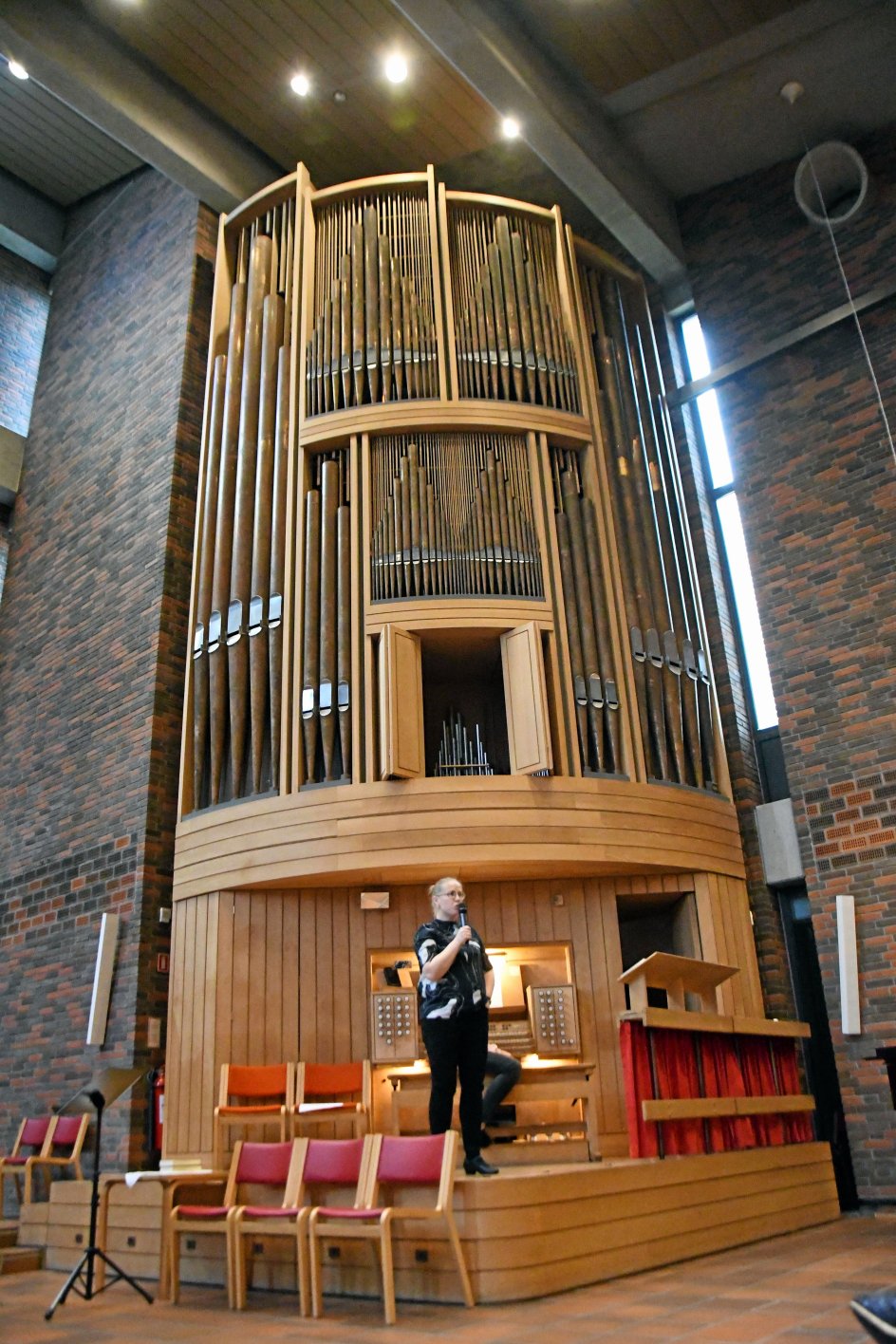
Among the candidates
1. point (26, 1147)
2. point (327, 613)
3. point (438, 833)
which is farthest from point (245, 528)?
point (26, 1147)

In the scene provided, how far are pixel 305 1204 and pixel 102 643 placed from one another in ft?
18.3

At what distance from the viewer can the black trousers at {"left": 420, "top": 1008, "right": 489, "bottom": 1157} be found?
5.03 meters

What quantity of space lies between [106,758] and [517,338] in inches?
189

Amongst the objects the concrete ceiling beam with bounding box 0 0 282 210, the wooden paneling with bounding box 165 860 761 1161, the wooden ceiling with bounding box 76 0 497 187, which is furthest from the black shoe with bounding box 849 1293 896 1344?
the wooden ceiling with bounding box 76 0 497 187

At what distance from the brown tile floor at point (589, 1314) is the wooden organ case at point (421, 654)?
154 cm

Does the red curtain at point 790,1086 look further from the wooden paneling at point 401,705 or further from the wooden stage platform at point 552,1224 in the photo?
the wooden paneling at point 401,705

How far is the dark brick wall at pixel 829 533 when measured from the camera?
7.63m

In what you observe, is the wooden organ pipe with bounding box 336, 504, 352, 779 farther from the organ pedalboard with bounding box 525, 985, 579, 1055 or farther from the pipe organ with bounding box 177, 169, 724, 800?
the organ pedalboard with bounding box 525, 985, 579, 1055

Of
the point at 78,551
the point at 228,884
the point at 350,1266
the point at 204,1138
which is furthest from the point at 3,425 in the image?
the point at 350,1266

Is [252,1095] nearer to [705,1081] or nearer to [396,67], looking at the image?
[705,1081]

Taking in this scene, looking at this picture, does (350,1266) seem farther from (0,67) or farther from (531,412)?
(0,67)

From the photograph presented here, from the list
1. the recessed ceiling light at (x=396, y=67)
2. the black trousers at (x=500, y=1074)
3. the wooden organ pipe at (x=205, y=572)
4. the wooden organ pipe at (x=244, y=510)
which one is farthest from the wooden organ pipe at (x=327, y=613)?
the recessed ceiling light at (x=396, y=67)

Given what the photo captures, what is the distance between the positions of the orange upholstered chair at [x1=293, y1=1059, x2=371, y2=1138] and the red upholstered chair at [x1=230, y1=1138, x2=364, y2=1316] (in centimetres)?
145

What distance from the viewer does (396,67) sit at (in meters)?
9.47
